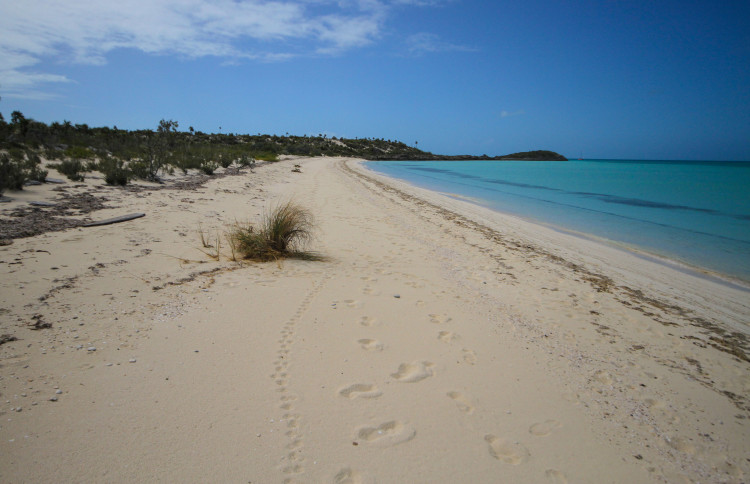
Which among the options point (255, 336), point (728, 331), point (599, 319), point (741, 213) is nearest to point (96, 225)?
point (255, 336)

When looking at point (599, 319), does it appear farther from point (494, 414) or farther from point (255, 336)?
point (255, 336)

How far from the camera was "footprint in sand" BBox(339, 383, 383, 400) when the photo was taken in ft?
7.74

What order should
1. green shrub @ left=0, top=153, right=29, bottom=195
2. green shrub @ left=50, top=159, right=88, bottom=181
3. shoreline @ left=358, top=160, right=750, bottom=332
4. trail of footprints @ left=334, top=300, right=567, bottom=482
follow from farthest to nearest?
green shrub @ left=50, top=159, right=88, bottom=181, green shrub @ left=0, top=153, right=29, bottom=195, shoreline @ left=358, top=160, right=750, bottom=332, trail of footprints @ left=334, top=300, right=567, bottom=482

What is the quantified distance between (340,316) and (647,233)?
11.5m

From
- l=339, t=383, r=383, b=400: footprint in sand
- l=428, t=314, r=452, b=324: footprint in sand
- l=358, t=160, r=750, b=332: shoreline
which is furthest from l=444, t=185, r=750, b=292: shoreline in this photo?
l=339, t=383, r=383, b=400: footprint in sand

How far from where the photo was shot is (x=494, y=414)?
2334mm

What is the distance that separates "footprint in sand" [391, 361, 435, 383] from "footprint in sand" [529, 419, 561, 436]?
0.77m

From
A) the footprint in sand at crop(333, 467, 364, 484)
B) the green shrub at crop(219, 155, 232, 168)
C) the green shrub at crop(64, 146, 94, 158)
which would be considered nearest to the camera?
the footprint in sand at crop(333, 467, 364, 484)

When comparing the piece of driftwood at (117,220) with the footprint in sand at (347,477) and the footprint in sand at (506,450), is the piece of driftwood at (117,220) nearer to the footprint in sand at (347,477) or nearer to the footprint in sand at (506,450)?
the footprint in sand at (347,477)

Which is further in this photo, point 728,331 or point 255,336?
point 728,331

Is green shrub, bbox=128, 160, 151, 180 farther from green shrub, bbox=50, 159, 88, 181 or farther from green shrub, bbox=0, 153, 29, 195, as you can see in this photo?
green shrub, bbox=0, 153, 29, 195

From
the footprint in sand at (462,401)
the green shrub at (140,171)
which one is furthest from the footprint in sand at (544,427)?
the green shrub at (140,171)

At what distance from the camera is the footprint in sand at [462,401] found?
92.4 inches

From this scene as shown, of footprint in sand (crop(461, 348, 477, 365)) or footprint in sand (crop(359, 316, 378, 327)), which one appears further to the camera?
footprint in sand (crop(359, 316, 378, 327))
